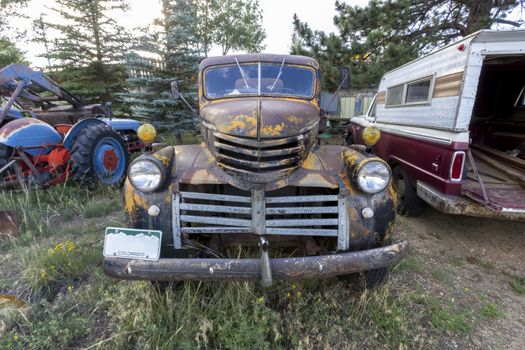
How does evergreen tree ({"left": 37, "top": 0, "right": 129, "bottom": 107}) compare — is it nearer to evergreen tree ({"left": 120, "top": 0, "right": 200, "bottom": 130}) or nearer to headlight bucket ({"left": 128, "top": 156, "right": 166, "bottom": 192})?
evergreen tree ({"left": 120, "top": 0, "right": 200, "bottom": 130})

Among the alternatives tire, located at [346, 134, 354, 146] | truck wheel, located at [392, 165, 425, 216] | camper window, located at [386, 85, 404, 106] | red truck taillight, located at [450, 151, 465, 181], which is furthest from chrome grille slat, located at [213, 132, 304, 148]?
tire, located at [346, 134, 354, 146]

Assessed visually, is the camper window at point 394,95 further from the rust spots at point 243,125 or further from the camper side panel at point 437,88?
the rust spots at point 243,125

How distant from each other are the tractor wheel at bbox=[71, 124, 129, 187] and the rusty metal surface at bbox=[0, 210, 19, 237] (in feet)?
3.82

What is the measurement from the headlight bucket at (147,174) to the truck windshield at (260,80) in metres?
1.44

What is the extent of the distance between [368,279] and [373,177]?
3.26ft

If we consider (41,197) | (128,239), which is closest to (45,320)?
(128,239)

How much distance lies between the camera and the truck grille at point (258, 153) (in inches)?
89.8

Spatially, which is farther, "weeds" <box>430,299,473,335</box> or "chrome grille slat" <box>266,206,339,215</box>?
"weeds" <box>430,299,473,335</box>

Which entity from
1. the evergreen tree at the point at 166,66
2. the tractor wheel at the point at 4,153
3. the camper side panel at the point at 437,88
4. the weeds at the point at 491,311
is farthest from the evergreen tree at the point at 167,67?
the weeds at the point at 491,311

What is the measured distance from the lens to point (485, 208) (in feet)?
10.8

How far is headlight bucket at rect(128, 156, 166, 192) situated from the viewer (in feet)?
7.17

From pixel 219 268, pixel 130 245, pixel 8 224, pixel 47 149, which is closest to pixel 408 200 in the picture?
pixel 219 268

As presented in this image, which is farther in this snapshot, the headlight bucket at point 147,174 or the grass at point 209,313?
the headlight bucket at point 147,174

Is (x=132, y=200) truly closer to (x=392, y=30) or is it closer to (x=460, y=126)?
(x=460, y=126)
